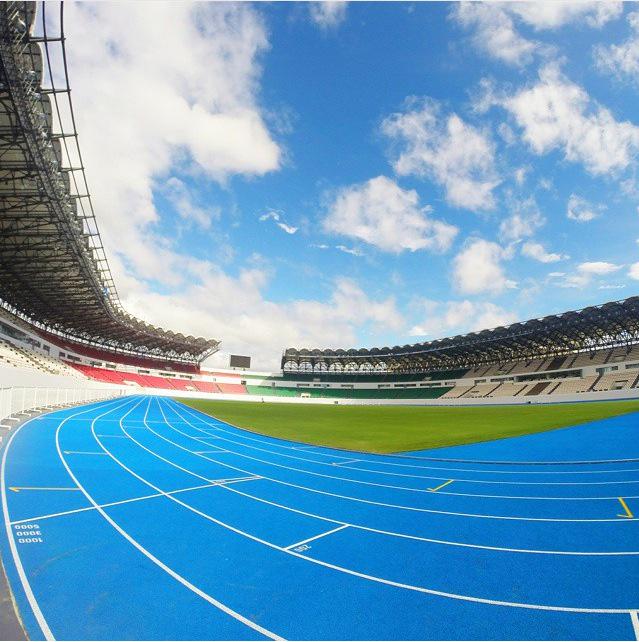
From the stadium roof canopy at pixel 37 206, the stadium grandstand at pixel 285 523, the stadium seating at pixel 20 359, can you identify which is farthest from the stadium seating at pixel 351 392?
the stadium grandstand at pixel 285 523

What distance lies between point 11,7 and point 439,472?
2289cm

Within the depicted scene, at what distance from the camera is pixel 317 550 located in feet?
19.3

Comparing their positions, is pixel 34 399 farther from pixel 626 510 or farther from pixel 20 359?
pixel 626 510

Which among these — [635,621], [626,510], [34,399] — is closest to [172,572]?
[635,621]

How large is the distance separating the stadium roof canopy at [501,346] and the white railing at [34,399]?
59.7m

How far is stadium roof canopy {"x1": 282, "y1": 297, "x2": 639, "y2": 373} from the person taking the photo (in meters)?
51.9

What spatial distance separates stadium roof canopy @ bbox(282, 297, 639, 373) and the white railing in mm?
59736

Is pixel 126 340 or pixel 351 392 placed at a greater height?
pixel 126 340

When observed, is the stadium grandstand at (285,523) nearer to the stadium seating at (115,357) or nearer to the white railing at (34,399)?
the white railing at (34,399)

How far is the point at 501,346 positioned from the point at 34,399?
7225 centimetres

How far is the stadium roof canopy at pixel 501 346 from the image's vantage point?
51.9 m

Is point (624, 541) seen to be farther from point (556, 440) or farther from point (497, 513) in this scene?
point (556, 440)

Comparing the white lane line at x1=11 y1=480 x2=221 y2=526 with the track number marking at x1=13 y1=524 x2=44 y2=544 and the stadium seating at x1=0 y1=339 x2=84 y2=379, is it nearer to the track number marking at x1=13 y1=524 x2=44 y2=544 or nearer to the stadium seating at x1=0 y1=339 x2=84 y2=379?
the track number marking at x1=13 y1=524 x2=44 y2=544

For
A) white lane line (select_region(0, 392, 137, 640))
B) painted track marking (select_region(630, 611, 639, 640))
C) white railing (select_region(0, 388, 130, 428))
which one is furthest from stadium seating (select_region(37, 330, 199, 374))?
painted track marking (select_region(630, 611, 639, 640))
